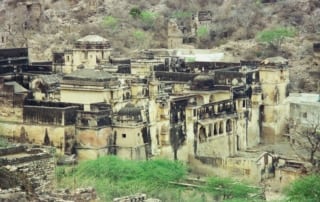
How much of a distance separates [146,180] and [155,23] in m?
34.3

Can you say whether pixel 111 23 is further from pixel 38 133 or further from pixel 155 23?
pixel 38 133

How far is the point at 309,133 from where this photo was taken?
35281 mm

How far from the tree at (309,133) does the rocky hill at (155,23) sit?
10.4 meters

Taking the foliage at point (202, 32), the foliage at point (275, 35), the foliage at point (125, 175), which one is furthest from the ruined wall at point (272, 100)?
the foliage at point (202, 32)

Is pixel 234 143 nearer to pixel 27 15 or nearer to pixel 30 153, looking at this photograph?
pixel 30 153

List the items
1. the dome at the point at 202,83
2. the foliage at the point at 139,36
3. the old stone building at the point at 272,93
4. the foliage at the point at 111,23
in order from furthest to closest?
the foliage at the point at 111,23 → the foliage at the point at 139,36 → the old stone building at the point at 272,93 → the dome at the point at 202,83

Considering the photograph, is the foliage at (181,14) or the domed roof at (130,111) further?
the foliage at (181,14)

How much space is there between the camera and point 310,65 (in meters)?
46.9

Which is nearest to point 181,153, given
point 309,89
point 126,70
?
point 126,70

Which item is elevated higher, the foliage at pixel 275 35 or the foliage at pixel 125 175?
the foliage at pixel 275 35

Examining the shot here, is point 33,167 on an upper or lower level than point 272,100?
upper

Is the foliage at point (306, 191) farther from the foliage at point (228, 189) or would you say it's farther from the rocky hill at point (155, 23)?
the rocky hill at point (155, 23)

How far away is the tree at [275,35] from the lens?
169ft

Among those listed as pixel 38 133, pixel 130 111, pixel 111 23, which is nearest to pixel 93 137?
pixel 130 111
